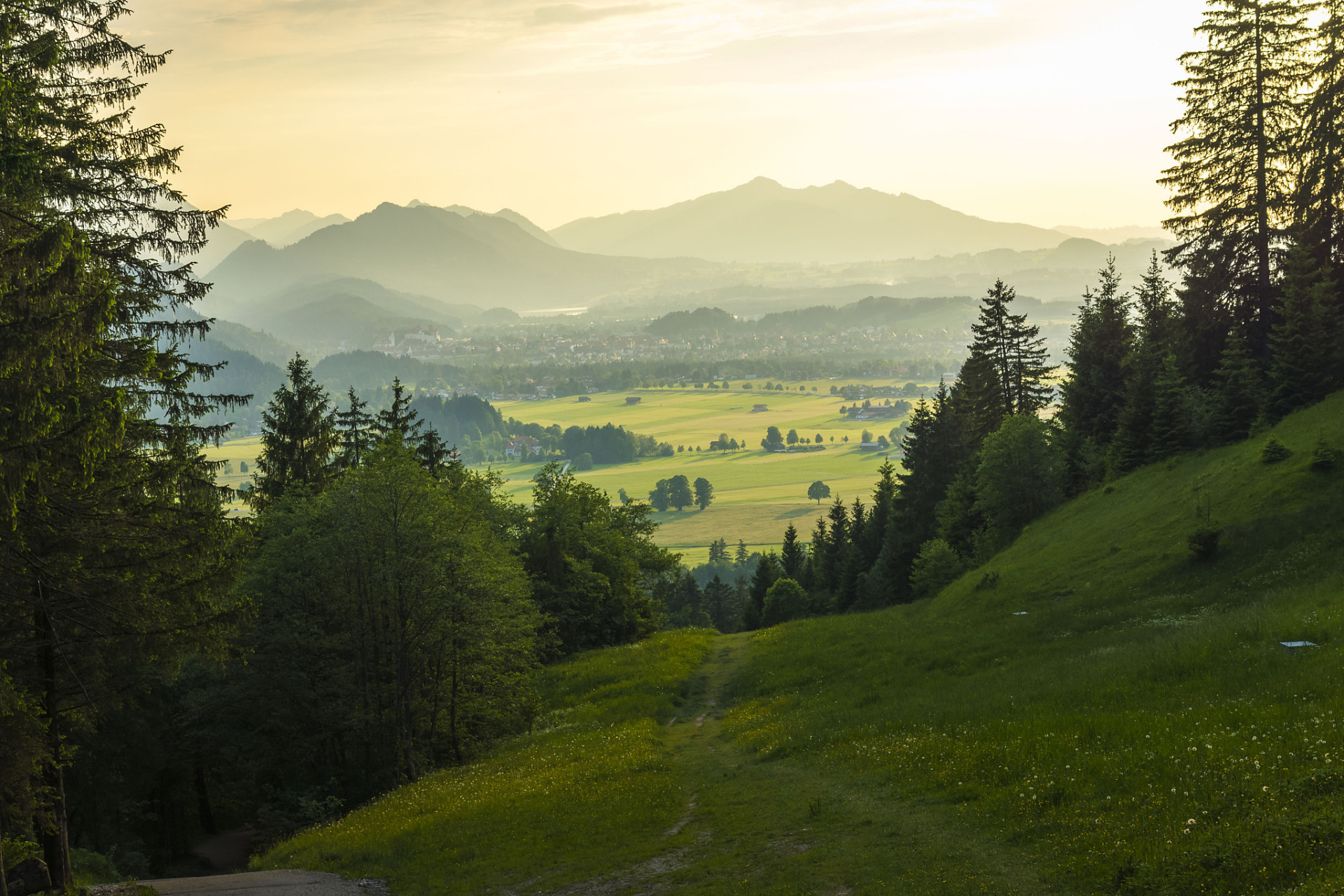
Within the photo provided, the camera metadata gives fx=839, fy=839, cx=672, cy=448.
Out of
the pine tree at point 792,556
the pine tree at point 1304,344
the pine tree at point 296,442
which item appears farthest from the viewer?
the pine tree at point 792,556

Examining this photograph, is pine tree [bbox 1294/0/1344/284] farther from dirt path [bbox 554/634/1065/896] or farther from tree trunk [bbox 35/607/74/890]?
tree trunk [bbox 35/607/74/890]

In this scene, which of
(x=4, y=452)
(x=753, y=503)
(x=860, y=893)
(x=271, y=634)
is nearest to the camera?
(x=860, y=893)

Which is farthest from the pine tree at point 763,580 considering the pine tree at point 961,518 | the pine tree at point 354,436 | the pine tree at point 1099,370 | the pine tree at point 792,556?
the pine tree at point 354,436

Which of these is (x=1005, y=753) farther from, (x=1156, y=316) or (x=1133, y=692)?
(x=1156, y=316)

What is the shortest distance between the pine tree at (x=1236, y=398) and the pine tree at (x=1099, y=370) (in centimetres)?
1292

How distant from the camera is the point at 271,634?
1182 inches

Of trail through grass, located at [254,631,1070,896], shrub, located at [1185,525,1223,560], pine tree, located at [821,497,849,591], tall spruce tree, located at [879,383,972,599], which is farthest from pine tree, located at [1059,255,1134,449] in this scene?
trail through grass, located at [254,631,1070,896]

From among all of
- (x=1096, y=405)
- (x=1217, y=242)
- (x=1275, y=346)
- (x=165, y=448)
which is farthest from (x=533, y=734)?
(x=1096, y=405)

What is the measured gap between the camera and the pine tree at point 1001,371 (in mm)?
68250

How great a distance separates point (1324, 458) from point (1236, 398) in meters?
13.7

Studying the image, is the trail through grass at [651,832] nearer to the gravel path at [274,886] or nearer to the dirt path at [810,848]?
the dirt path at [810,848]

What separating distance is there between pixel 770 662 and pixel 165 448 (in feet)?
90.5

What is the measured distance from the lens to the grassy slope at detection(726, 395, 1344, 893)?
10.2 meters

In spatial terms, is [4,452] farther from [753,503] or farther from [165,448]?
[753,503]
